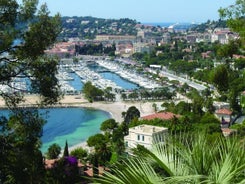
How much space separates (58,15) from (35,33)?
0.35 meters

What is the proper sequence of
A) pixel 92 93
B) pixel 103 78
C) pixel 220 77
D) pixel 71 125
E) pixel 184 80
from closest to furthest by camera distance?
pixel 220 77, pixel 71 125, pixel 92 93, pixel 184 80, pixel 103 78

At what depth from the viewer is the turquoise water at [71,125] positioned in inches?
984

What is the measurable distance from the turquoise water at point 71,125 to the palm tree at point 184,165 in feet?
67.5

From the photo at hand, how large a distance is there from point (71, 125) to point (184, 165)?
A: 28456 millimetres

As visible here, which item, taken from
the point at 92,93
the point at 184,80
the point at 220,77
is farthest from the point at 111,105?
the point at 220,77

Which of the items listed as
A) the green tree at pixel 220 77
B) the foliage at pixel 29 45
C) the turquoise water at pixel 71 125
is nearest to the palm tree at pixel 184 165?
the foliage at pixel 29 45

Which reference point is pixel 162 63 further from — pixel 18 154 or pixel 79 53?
pixel 18 154

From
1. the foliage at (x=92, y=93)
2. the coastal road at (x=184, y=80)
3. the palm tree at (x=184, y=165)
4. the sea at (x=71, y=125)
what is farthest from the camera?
the coastal road at (x=184, y=80)

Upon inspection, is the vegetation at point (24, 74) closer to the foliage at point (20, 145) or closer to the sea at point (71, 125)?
the foliage at point (20, 145)

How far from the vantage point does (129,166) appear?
1.70 meters

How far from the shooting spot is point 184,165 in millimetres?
1825

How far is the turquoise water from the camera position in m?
25.0

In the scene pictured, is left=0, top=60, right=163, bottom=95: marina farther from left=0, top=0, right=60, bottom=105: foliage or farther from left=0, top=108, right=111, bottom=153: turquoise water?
left=0, top=0, right=60, bottom=105: foliage

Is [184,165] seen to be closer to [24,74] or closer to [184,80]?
[24,74]
